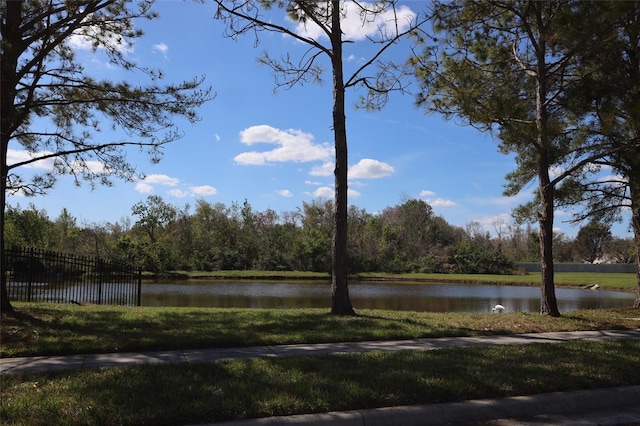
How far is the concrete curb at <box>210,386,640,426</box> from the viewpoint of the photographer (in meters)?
4.91

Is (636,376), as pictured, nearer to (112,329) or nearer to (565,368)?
(565,368)

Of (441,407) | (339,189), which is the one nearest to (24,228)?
→ (339,189)

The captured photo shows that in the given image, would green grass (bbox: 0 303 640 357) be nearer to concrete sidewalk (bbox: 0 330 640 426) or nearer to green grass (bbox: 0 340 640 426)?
concrete sidewalk (bbox: 0 330 640 426)

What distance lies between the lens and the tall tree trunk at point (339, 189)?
40.0 ft


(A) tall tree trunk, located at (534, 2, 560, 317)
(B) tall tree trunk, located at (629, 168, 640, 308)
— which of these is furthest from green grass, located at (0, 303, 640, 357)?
(B) tall tree trunk, located at (629, 168, 640, 308)

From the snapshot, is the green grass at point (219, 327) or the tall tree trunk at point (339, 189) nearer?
the green grass at point (219, 327)

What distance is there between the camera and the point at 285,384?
5.76m

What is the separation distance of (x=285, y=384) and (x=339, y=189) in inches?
280

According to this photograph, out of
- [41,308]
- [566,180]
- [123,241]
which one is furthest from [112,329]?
[123,241]

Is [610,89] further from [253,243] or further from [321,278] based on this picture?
[253,243]

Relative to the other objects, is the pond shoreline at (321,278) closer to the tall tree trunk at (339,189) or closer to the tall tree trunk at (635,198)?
the tall tree trunk at (635,198)

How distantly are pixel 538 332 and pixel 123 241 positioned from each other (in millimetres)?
41109

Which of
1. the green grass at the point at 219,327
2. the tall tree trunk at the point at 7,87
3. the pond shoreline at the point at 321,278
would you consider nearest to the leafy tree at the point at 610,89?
the green grass at the point at 219,327

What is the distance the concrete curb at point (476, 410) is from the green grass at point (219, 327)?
377cm
